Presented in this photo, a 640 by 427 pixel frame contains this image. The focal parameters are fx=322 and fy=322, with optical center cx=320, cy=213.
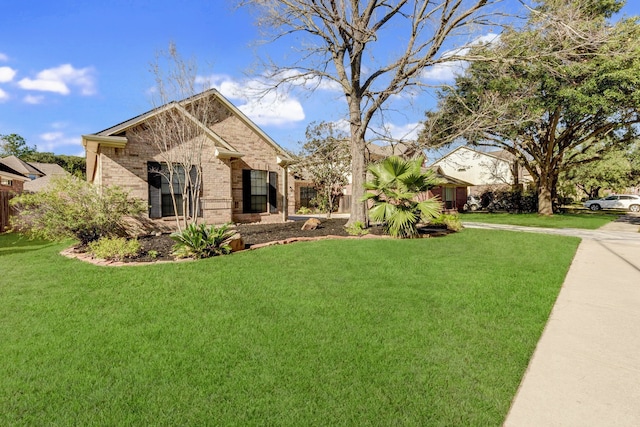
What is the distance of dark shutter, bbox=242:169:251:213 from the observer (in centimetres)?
1359

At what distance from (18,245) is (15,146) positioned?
180 ft

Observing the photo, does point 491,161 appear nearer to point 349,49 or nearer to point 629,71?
point 629,71

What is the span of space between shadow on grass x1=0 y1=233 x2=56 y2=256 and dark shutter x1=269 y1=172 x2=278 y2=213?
7.64m

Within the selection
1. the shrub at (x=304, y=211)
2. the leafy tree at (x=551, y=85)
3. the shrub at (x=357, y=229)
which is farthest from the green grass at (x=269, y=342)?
the shrub at (x=304, y=211)

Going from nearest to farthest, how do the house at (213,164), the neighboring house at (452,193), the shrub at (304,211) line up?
1. the house at (213,164)
2. the shrub at (304,211)
3. the neighboring house at (452,193)

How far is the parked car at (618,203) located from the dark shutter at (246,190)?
33.1 meters

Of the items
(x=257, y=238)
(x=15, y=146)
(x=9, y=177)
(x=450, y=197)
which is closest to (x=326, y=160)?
(x=257, y=238)

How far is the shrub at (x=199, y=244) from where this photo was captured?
22.9ft

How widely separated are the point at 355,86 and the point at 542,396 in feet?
36.1

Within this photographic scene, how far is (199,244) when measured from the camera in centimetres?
700

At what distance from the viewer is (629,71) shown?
13.1 metres

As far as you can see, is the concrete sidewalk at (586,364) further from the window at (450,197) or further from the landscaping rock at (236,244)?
the window at (450,197)

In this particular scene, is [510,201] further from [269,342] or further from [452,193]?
[269,342]

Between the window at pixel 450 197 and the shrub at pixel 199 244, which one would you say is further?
the window at pixel 450 197
